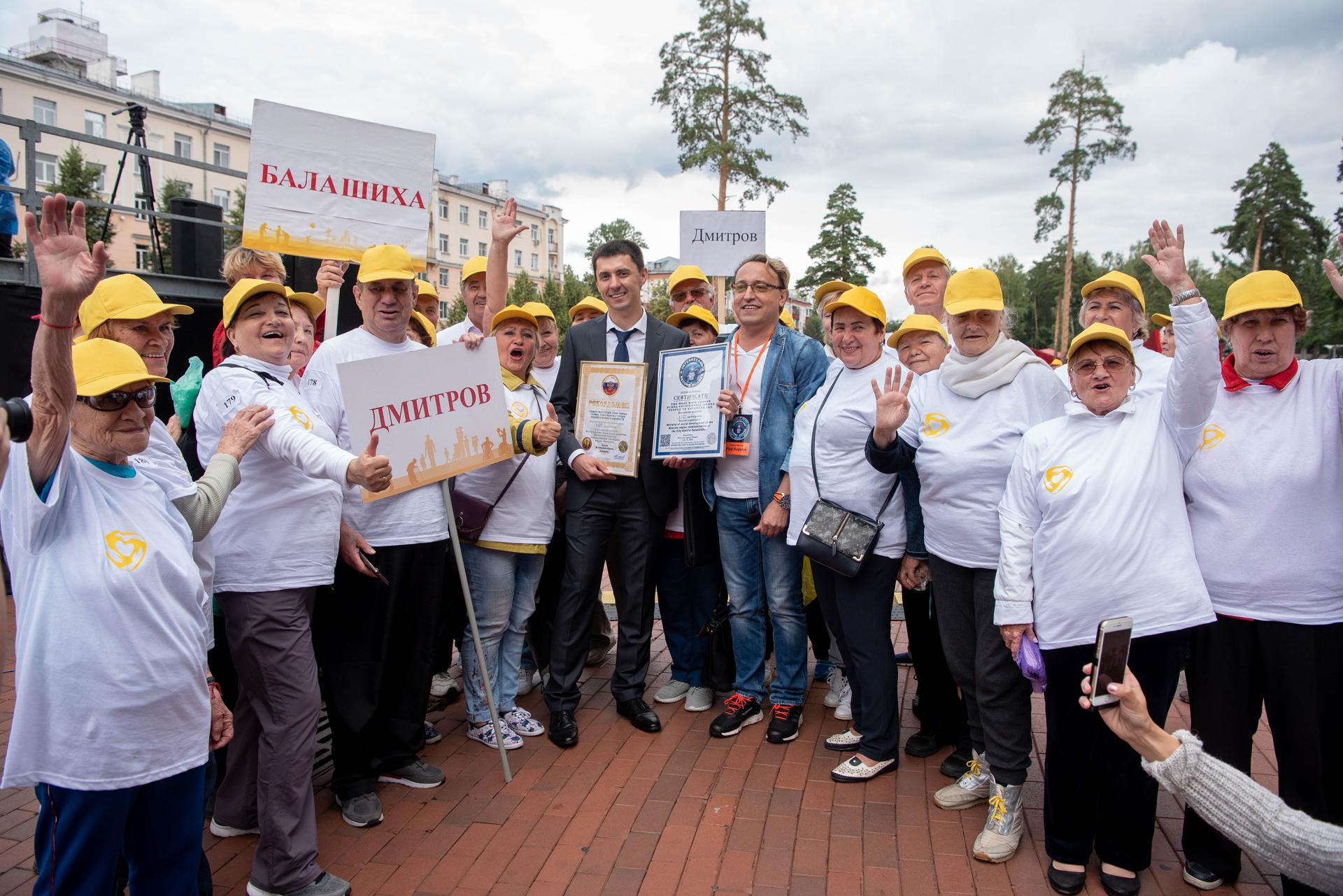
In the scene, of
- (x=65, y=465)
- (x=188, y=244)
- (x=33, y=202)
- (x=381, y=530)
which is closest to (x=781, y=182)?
(x=188, y=244)

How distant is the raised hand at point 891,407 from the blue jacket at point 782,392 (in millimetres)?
721

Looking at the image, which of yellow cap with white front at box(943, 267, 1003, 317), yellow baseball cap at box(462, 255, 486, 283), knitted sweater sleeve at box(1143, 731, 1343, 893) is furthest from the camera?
yellow baseball cap at box(462, 255, 486, 283)

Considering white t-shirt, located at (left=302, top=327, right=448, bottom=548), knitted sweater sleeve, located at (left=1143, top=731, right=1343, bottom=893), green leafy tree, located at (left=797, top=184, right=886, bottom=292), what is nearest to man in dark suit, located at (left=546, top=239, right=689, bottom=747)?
white t-shirt, located at (left=302, top=327, right=448, bottom=548)

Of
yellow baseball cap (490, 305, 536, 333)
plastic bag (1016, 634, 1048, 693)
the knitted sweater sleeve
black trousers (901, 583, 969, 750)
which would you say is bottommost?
black trousers (901, 583, 969, 750)

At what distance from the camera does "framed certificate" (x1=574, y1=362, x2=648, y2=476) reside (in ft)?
14.3

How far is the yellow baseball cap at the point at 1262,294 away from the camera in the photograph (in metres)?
2.83

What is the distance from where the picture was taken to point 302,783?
10.1 feet

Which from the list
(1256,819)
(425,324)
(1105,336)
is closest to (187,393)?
(425,324)

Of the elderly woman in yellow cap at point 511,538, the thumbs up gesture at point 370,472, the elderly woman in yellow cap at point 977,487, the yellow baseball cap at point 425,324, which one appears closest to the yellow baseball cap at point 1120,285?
the elderly woman in yellow cap at point 977,487

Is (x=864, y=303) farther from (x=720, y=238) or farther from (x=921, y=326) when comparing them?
(x=720, y=238)

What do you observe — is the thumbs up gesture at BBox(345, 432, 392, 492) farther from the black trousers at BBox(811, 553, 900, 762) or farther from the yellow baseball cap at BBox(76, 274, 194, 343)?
the black trousers at BBox(811, 553, 900, 762)

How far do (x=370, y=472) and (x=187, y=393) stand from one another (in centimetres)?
105

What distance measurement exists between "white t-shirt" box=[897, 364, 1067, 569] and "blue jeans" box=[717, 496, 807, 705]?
3.15ft

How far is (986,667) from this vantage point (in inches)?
132
